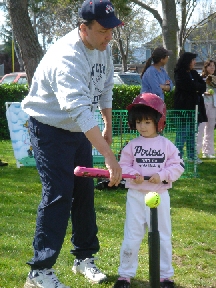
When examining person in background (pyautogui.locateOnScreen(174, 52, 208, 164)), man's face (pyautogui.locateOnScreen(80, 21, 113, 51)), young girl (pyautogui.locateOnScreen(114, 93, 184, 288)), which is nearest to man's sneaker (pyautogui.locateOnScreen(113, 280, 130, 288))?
young girl (pyautogui.locateOnScreen(114, 93, 184, 288))

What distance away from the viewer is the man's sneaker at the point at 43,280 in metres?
3.64

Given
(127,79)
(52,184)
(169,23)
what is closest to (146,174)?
(52,184)

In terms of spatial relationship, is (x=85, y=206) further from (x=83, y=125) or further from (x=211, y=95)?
(x=211, y=95)

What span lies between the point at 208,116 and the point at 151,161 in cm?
684

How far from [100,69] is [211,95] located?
686 centimetres

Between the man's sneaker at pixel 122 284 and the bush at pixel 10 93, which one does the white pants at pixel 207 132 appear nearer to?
the bush at pixel 10 93

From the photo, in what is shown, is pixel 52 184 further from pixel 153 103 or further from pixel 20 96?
pixel 20 96

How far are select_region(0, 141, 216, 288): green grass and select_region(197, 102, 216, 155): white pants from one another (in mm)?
1798

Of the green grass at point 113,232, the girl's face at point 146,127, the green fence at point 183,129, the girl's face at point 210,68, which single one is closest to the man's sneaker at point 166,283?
the green grass at point 113,232

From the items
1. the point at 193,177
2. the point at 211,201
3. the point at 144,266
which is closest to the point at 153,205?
the point at 144,266

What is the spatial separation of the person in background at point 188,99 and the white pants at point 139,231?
500 centimetres

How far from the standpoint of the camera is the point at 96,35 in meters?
3.40

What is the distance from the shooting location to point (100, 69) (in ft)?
12.2

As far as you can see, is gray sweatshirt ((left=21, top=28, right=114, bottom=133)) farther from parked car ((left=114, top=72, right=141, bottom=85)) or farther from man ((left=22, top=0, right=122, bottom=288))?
parked car ((left=114, top=72, right=141, bottom=85))
